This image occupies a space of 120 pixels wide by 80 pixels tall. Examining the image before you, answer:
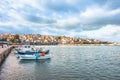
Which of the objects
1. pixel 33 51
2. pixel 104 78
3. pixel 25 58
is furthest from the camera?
pixel 33 51

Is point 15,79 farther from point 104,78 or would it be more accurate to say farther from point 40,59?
point 40,59

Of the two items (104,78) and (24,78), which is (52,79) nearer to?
(24,78)

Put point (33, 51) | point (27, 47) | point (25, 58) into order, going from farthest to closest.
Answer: point (27, 47), point (33, 51), point (25, 58)

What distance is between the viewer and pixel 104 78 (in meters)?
35.5

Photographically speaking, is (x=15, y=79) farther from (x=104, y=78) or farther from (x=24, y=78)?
(x=104, y=78)

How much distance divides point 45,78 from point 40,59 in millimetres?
33399

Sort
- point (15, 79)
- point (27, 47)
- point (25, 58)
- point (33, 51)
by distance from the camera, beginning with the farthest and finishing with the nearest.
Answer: point (27, 47), point (33, 51), point (25, 58), point (15, 79)

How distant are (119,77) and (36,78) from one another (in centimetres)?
1470

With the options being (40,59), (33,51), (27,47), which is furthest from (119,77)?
(27,47)

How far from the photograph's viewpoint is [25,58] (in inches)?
2628

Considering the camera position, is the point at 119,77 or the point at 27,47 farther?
the point at 27,47

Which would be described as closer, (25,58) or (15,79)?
(15,79)

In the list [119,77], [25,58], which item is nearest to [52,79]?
[119,77]

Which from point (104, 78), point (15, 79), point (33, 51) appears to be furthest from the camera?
point (33, 51)
